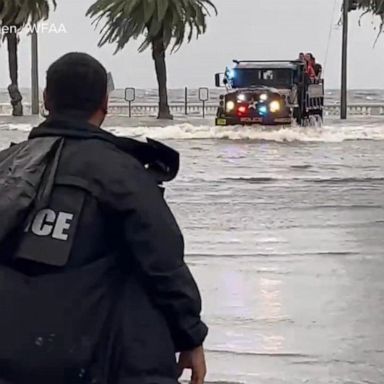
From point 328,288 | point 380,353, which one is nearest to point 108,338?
point 380,353

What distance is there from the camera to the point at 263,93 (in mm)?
34156

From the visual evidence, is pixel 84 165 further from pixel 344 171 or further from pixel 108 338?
pixel 344 171

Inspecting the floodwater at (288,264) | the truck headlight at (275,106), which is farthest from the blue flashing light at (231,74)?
the floodwater at (288,264)

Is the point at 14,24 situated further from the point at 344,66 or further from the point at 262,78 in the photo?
the point at 262,78

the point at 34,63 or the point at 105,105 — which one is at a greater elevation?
the point at 105,105

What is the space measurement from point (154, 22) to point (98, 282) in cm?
5121

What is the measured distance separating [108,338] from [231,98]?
31592 mm

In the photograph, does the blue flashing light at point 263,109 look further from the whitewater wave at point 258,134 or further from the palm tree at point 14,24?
the palm tree at point 14,24

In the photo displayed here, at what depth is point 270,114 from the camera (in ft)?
113

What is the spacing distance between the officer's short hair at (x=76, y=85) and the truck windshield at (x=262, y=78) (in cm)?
3179

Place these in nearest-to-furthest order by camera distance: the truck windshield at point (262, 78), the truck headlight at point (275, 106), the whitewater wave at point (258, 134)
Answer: the whitewater wave at point (258, 134), the truck headlight at point (275, 106), the truck windshield at point (262, 78)

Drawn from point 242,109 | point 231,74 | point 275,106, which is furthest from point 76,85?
point 231,74

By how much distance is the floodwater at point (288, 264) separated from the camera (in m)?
7.47

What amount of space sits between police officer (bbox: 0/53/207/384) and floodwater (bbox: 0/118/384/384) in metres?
3.49
